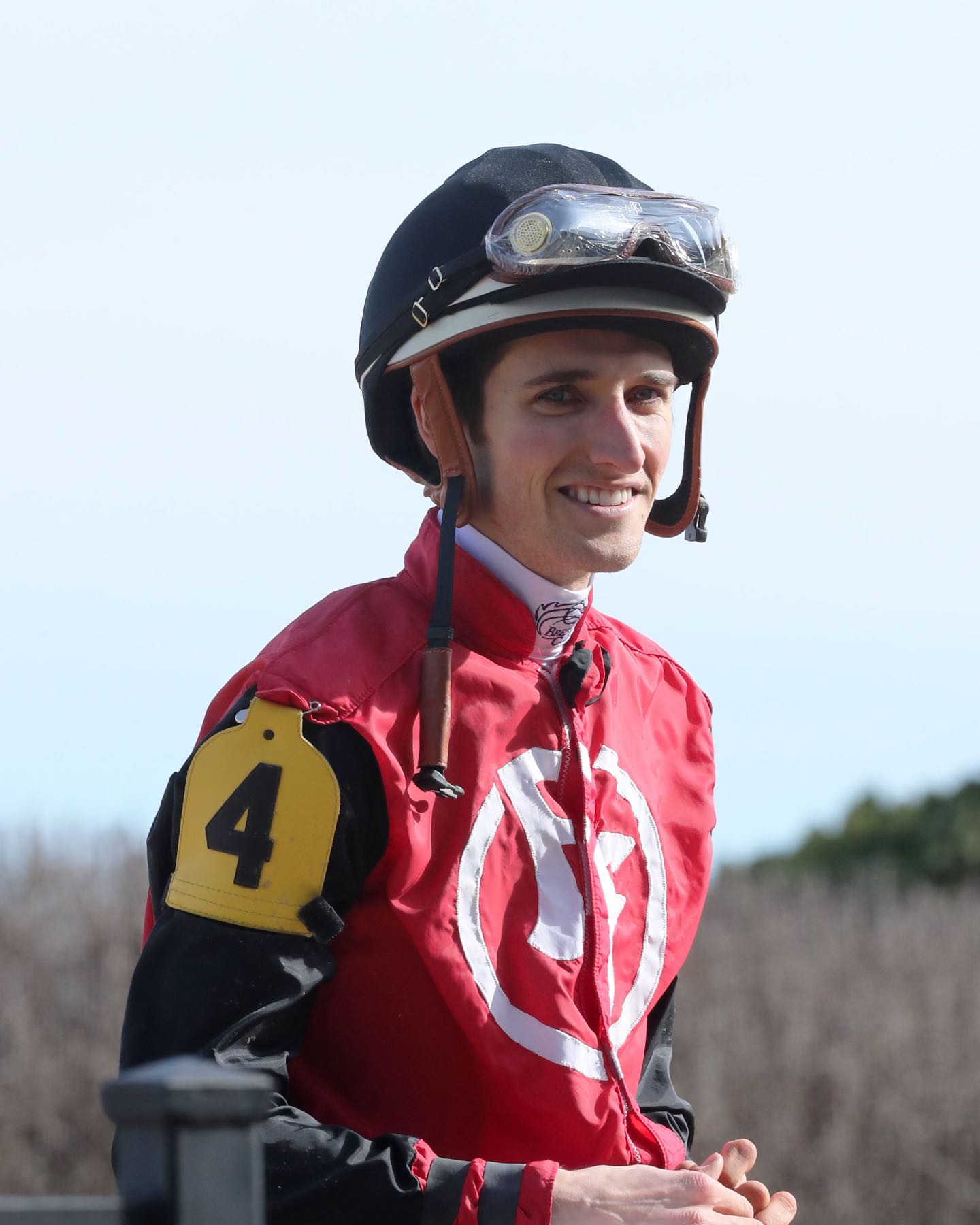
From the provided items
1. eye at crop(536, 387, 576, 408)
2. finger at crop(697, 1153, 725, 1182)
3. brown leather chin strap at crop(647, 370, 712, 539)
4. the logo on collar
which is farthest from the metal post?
brown leather chin strap at crop(647, 370, 712, 539)

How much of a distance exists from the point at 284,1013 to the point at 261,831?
0.81 ft

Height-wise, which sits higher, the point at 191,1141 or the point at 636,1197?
the point at 191,1141

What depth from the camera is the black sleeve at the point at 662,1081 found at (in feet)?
9.71

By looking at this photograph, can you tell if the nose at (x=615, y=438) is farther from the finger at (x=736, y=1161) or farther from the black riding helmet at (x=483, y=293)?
the finger at (x=736, y=1161)

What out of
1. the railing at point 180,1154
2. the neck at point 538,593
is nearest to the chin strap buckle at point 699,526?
the neck at point 538,593

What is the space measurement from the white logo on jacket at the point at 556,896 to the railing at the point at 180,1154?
3.22ft

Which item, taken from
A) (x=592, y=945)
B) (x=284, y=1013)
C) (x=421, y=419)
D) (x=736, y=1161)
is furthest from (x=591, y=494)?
(x=736, y=1161)

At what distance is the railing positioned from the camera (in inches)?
60.0

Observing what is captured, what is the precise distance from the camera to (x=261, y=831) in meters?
2.42

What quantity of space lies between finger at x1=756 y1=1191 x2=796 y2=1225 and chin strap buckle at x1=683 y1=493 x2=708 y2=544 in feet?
3.84

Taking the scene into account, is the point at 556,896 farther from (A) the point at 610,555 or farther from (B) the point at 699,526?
(B) the point at 699,526

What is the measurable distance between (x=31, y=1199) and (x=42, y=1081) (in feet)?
31.6

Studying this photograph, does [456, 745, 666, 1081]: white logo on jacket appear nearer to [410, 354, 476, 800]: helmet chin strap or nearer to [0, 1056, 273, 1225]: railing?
[410, 354, 476, 800]: helmet chin strap

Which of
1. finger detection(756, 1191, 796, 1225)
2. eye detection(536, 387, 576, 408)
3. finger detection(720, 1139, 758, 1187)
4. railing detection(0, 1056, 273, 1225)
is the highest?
eye detection(536, 387, 576, 408)
